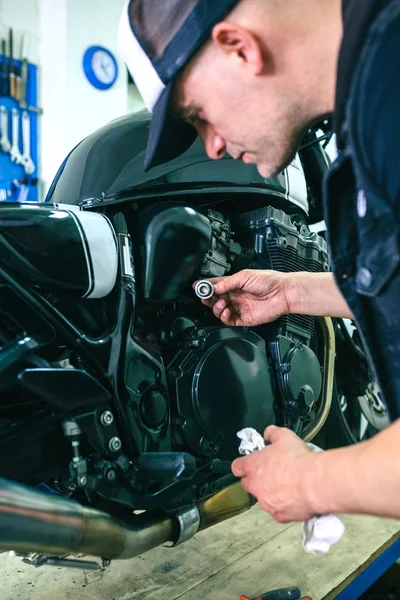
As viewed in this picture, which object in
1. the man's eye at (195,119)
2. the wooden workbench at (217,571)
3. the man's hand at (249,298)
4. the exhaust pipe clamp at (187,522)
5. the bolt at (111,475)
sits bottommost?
the wooden workbench at (217,571)

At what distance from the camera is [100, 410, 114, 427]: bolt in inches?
34.4

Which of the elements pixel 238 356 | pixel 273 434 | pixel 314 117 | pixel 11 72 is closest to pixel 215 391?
pixel 238 356

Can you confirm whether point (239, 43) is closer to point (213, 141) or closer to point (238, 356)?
point (213, 141)

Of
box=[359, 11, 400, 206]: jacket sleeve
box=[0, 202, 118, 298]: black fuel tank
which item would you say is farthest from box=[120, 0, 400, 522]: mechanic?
box=[0, 202, 118, 298]: black fuel tank

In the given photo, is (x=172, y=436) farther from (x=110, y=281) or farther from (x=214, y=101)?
(x=214, y=101)

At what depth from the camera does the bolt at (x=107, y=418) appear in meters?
0.87

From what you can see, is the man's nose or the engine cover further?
the engine cover

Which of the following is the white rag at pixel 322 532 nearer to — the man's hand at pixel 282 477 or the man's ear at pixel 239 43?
the man's hand at pixel 282 477

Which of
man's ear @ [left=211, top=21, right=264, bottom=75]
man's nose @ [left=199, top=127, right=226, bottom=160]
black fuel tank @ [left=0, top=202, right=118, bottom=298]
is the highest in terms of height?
man's ear @ [left=211, top=21, right=264, bottom=75]

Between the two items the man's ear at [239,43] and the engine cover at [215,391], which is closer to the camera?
the man's ear at [239,43]

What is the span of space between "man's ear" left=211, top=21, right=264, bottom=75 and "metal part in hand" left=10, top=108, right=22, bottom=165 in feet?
6.64

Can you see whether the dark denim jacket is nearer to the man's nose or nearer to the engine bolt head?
the man's nose

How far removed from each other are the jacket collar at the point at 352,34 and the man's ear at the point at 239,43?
0.28 feet

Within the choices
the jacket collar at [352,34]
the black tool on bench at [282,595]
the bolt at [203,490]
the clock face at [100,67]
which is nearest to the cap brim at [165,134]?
the jacket collar at [352,34]
